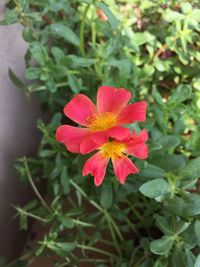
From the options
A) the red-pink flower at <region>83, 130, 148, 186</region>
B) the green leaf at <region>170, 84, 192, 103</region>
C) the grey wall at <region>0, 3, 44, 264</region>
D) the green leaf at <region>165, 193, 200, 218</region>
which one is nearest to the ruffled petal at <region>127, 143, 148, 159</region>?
the red-pink flower at <region>83, 130, 148, 186</region>

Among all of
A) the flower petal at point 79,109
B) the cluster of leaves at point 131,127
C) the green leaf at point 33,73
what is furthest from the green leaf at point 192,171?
the green leaf at point 33,73

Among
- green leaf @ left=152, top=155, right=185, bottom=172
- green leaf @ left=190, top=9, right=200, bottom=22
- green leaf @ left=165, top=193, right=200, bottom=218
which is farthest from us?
green leaf @ left=190, top=9, right=200, bottom=22

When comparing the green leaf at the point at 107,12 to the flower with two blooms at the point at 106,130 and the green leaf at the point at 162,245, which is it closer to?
the flower with two blooms at the point at 106,130

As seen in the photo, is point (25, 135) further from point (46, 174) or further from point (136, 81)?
point (136, 81)

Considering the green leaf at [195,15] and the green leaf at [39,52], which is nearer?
the green leaf at [39,52]

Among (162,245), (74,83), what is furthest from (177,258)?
(74,83)

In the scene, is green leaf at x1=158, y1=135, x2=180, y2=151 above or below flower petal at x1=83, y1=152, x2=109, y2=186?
below

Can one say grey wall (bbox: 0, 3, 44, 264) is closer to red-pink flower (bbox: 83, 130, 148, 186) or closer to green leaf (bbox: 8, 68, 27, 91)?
green leaf (bbox: 8, 68, 27, 91)
